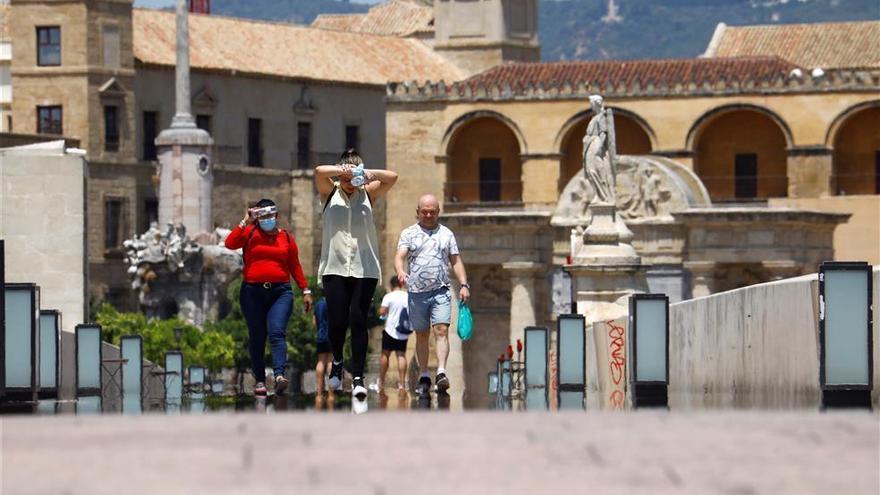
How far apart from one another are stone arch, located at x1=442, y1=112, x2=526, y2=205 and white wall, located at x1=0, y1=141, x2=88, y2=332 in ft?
→ 219

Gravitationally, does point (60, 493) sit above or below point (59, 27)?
below

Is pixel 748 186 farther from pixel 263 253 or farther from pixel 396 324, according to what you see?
pixel 263 253

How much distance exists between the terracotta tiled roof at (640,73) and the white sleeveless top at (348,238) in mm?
83723

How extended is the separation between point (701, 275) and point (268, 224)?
206ft

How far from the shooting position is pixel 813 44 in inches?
4941

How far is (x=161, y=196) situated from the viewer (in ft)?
366

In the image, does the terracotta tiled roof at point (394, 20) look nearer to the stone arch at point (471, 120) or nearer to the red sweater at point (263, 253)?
the stone arch at point (471, 120)

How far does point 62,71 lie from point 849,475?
101 m

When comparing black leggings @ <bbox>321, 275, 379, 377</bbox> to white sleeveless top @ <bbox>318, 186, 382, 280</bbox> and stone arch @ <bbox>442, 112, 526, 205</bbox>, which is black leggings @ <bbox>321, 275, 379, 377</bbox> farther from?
stone arch @ <bbox>442, 112, 526, 205</bbox>

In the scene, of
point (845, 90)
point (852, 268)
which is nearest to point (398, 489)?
point (852, 268)

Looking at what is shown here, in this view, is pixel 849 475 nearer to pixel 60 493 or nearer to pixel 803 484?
pixel 803 484

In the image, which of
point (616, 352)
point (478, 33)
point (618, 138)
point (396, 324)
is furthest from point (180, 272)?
point (396, 324)

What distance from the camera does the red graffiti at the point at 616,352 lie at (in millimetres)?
35431

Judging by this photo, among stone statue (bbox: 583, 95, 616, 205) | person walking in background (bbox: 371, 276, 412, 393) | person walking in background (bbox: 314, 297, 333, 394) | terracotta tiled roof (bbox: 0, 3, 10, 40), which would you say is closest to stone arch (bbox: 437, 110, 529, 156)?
terracotta tiled roof (bbox: 0, 3, 10, 40)
